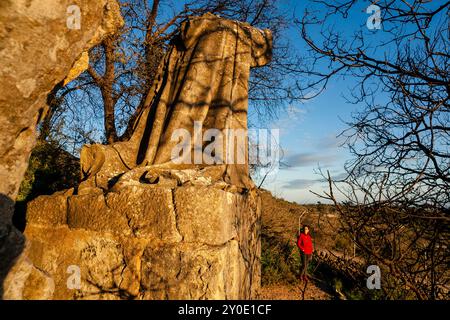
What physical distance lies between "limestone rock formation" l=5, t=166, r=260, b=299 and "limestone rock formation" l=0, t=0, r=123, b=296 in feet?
1.95

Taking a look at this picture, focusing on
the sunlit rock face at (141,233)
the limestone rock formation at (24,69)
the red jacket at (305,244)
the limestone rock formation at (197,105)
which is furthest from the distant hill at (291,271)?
the limestone rock formation at (24,69)

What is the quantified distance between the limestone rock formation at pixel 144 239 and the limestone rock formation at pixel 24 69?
0.60 metres

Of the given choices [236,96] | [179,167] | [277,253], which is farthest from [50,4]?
[277,253]

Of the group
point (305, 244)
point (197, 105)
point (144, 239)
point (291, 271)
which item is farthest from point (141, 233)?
point (291, 271)

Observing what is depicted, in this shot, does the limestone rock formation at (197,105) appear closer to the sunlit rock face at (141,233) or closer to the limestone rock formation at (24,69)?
the sunlit rock face at (141,233)

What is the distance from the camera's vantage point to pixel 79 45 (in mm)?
2002

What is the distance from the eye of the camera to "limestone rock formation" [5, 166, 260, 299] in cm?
212

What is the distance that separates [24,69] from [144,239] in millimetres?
1271

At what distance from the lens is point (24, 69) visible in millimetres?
1673

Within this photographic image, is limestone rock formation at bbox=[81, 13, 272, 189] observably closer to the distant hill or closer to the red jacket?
the distant hill

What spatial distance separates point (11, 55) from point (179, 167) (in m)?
1.60

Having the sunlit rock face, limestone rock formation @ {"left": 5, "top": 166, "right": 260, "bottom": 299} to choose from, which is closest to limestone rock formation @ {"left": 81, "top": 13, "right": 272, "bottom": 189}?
the sunlit rock face

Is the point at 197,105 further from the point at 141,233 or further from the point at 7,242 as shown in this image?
the point at 7,242

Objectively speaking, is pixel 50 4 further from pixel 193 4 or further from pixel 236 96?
pixel 193 4
